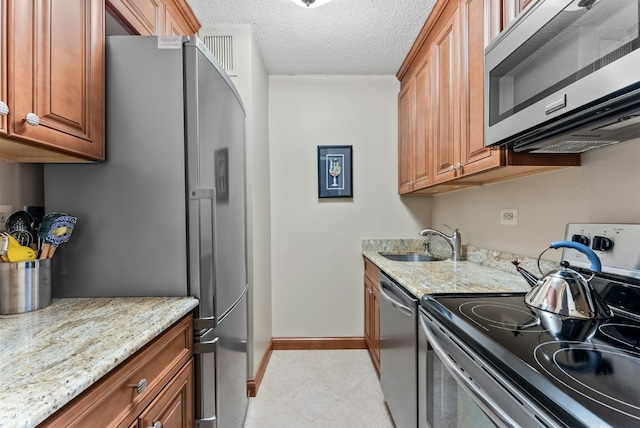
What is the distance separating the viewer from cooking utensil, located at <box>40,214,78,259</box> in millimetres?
1074

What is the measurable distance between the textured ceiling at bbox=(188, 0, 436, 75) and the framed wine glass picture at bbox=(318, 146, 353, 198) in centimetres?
73

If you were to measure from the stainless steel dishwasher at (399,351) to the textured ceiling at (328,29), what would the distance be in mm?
1684

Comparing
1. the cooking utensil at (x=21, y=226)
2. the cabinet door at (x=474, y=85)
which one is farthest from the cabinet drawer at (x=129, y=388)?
the cabinet door at (x=474, y=85)

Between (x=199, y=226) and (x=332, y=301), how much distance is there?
1948 millimetres

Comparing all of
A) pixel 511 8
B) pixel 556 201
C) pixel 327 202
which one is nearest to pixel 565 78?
pixel 511 8

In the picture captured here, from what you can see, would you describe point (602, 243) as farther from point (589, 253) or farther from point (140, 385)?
point (140, 385)

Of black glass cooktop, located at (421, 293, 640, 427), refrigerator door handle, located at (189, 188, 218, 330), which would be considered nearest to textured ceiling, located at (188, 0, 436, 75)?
refrigerator door handle, located at (189, 188, 218, 330)

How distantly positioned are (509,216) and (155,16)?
2.17 meters

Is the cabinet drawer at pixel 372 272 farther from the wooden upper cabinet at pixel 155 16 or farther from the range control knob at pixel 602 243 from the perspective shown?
the wooden upper cabinet at pixel 155 16

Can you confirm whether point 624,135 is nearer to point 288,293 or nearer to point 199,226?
point 199,226

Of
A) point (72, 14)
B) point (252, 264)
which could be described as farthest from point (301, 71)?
point (72, 14)

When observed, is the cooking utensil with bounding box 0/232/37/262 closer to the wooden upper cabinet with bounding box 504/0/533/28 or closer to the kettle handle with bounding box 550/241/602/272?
the kettle handle with bounding box 550/241/602/272

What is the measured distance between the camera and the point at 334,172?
9.50 ft

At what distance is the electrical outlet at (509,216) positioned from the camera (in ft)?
5.68
